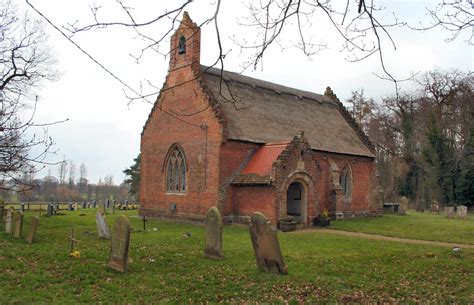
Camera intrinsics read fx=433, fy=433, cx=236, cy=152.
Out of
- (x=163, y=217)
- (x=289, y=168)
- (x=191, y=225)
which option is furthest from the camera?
(x=163, y=217)

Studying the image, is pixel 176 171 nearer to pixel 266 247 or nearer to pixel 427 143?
pixel 266 247

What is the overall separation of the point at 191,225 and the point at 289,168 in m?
5.93

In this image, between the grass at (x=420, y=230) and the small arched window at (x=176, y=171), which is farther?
the small arched window at (x=176, y=171)

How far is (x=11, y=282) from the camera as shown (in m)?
9.41

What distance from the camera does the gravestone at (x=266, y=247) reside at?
1047 cm

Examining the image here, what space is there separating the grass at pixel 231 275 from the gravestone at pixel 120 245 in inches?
8.8

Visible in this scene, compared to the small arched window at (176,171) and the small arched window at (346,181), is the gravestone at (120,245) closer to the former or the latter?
the small arched window at (176,171)

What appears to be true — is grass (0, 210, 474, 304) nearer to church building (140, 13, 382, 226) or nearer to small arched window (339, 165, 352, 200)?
church building (140, 13, 382, 226)

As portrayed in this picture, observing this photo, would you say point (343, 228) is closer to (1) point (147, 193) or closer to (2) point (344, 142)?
(2) point (344, 142)

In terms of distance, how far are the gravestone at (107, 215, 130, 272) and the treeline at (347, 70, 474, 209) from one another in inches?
1143

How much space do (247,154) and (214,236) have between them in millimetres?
10744

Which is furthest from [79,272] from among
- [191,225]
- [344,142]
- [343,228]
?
[344,142]

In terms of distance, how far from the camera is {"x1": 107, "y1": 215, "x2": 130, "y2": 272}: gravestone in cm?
1060

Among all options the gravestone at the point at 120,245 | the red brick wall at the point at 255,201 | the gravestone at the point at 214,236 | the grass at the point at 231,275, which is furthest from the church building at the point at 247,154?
the gravestone at the point at 120,245
